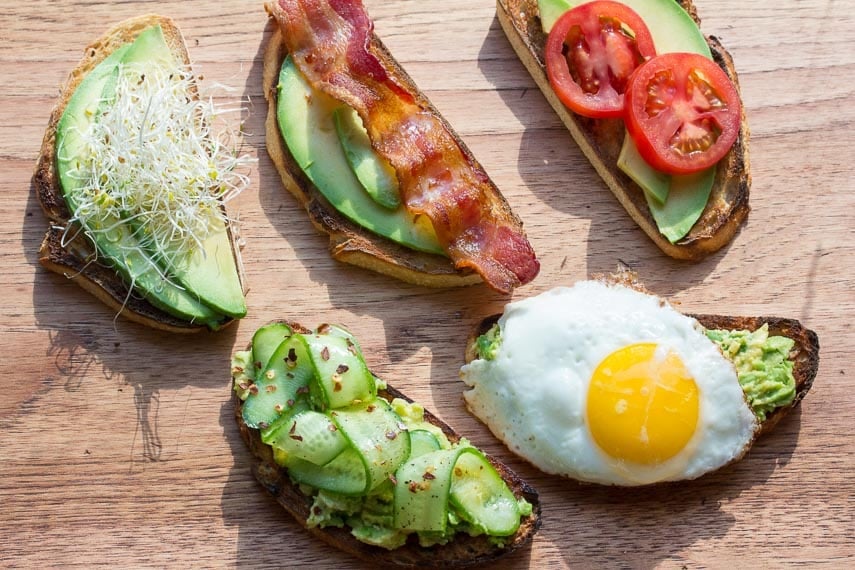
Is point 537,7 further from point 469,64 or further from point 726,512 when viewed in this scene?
point 726,512

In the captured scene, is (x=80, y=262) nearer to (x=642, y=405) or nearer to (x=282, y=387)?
(x=282, y=387)

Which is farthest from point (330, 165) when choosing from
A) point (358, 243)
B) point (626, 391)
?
point (626, 391)

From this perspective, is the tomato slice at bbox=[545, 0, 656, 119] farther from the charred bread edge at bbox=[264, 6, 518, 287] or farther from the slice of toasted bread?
the charred bread edge at bbox=[264, 6, 518, 287]

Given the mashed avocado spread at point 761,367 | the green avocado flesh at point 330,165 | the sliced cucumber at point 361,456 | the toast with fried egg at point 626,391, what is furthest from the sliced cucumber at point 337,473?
the mashed avocado spread at point 761,367

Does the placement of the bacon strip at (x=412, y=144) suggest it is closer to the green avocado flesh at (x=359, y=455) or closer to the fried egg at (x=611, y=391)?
the fried egg at (x=611, y=391)

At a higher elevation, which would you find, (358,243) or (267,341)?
(358,243)

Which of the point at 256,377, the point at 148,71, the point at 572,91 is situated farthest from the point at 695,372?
the point at 148,71
